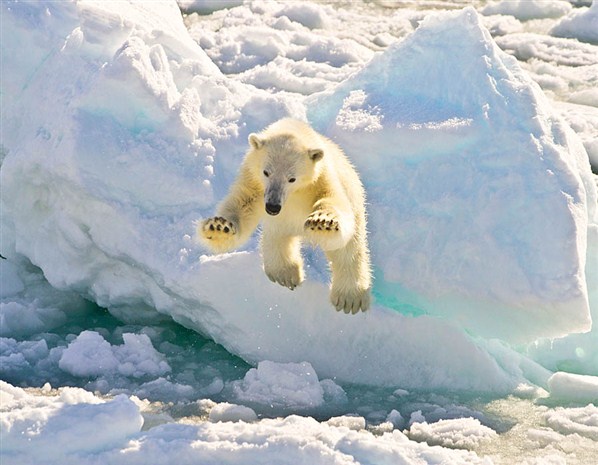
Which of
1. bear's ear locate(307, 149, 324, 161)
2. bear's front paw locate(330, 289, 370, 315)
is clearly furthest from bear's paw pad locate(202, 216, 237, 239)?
bear's front paw locate(330, 289, 370, 315)

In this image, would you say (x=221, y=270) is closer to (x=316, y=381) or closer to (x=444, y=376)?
(x=316, y=381)

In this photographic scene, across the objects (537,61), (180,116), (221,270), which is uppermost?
(180,116)

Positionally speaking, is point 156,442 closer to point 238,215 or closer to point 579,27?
point 238,215

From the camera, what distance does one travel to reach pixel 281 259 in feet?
16.6

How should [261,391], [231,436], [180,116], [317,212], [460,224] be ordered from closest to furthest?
[231,436] < [317,212] < [261,391] < [460,224] < [180,116]

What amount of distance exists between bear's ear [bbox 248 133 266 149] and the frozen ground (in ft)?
2.64

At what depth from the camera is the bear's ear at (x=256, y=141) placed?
475 centimetres

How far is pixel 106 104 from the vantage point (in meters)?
5.96

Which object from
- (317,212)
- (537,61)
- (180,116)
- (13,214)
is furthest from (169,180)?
(537,61)

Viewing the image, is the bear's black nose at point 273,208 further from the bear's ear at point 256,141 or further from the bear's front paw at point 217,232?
the bear's ear at point 256,141

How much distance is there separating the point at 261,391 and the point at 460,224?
1267 mm

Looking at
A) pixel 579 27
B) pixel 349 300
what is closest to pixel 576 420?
pixel 349 300

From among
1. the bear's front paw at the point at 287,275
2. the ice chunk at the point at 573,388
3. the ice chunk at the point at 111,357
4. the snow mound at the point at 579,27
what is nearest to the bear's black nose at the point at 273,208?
the bear's front paw at the point at 287,275

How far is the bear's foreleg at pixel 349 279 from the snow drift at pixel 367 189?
35cm
